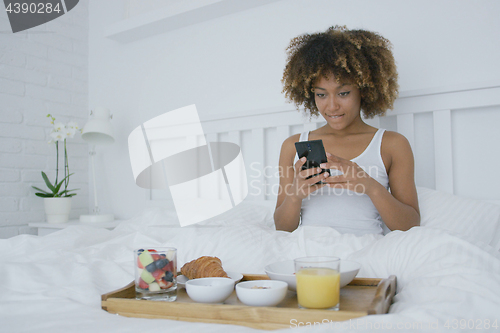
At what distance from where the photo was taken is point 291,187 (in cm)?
110

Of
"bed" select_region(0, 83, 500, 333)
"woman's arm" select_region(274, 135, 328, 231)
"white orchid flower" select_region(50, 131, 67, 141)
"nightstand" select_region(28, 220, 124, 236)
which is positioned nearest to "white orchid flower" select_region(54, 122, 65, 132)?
"white orchid flower" select_region(50, 131, 67, 141)

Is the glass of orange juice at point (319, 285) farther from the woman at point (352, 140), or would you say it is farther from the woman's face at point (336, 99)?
the woman's face at point (336, 99)

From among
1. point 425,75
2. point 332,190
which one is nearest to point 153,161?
point 332,190

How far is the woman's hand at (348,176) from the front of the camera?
3.08ft

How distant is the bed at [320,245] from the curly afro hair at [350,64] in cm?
15

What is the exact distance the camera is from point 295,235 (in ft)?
3.08

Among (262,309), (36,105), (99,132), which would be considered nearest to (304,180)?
(262,309)

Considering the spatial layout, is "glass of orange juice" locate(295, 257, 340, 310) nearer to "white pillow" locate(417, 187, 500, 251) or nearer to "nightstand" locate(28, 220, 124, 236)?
"white pillow" locate(417, 187, 500, 251)

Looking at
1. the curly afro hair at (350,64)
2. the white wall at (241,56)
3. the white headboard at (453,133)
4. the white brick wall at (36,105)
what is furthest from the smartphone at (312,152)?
the white brick wall at (36,105)

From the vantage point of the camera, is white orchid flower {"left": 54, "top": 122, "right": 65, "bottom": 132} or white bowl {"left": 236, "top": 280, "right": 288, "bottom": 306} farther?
white orchid flower {"left": 54, "top": 122, "right": 65, "bottom": 132}

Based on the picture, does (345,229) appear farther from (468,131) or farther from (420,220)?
(468,131)

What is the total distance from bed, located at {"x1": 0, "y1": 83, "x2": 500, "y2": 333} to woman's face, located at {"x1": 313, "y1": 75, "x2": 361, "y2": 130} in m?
0.27

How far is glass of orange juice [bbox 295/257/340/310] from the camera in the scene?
0.47 metres

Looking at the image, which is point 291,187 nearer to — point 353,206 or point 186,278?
point 353,206
